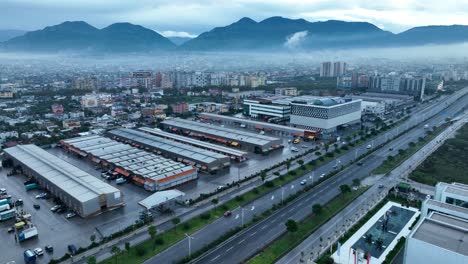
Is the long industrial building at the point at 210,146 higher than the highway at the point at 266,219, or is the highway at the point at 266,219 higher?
the long industrial building at the point at 210,146

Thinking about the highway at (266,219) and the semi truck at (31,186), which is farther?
the semi truck at (31,186)

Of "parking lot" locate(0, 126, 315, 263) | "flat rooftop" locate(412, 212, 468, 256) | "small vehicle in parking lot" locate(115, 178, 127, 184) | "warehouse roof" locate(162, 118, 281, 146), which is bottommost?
"parking lot" locate(0, 126, 315, 263)

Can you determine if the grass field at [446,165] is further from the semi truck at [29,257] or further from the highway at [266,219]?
the semi truck at [29,257]

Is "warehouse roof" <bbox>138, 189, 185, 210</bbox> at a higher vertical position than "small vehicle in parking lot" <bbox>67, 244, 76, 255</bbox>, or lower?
higher

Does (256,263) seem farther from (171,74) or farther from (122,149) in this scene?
(171,74)

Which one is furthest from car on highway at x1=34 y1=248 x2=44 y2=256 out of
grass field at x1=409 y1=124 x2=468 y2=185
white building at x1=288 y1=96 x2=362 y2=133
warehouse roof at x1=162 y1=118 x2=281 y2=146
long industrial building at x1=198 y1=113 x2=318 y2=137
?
white building at x1=288 y1=96 x2=362 y2=133

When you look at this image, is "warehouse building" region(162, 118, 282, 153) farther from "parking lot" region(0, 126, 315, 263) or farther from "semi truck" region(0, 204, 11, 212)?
"semi truck" region(0, 204, 11, 212)

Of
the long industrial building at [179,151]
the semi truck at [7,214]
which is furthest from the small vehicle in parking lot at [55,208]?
the long industrial building at [179,151]
